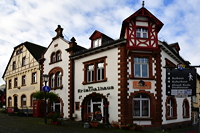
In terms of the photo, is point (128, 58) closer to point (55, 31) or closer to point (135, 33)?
point (135, 33)

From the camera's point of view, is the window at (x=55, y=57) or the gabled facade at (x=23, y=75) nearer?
the window at (x=55, y=57)

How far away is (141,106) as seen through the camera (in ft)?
59.7

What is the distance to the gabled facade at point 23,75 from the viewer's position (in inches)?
1139

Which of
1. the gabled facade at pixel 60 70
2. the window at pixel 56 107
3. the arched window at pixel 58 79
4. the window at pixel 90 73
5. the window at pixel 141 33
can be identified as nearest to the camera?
the window at pixel 141 33

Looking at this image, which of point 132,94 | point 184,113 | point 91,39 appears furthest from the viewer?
point 184,113

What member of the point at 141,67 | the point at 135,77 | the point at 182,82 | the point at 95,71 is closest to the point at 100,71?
the point at 95,71

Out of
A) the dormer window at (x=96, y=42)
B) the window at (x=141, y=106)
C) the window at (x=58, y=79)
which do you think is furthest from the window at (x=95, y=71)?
the window at (x=58, y=79)

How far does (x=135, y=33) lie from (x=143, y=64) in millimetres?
2608

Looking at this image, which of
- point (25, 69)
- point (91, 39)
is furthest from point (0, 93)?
point (91, 39)

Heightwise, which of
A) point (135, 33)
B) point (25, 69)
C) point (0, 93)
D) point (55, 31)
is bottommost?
point (0, 93)

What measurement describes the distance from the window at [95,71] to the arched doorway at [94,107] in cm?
150

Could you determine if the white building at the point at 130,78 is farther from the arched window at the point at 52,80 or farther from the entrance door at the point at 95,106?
the arched window at the point at 52,80

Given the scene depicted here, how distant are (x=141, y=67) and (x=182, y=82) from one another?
9.07 meters

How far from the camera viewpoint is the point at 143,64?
18.6 m
